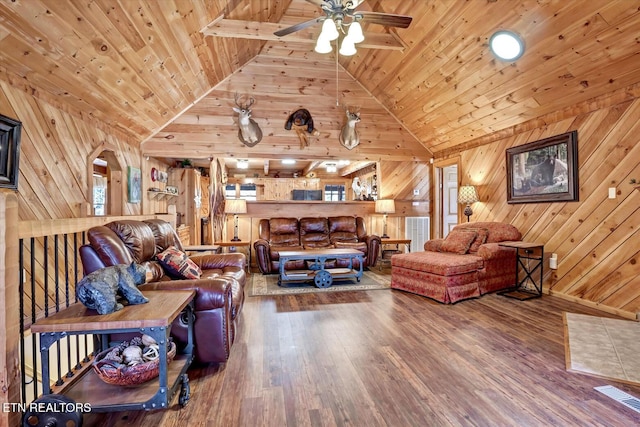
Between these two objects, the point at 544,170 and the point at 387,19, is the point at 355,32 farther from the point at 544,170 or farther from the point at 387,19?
the point at 544,170

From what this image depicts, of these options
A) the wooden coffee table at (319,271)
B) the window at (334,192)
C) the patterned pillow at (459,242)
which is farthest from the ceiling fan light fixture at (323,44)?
the window at (334,192)

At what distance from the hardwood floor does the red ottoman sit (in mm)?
443

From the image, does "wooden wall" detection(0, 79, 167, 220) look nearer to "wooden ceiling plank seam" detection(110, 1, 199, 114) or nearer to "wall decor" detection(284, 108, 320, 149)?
"wooden ceiling plank seam" detection(110, 1, 199, 114)

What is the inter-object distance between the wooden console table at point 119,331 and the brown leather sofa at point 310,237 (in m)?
3.52

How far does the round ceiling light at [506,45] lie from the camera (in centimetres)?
346

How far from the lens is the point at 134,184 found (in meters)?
5.21

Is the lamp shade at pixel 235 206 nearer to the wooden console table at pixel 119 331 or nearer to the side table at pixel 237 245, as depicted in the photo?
the side table at pixel 237 245

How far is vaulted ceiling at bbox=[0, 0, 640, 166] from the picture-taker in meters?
2.77

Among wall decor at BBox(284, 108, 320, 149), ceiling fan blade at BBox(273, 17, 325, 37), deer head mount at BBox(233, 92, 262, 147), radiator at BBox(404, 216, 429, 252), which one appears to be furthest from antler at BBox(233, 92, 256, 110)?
radiator at BBox(404, 216, 429, 252)

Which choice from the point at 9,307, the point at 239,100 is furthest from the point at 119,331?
the point at 239,100

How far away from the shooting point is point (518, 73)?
12.5 feet

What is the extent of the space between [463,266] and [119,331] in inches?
144

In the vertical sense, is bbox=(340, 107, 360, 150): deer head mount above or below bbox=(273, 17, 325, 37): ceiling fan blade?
below

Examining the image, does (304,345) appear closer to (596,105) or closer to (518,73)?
(518,73)
